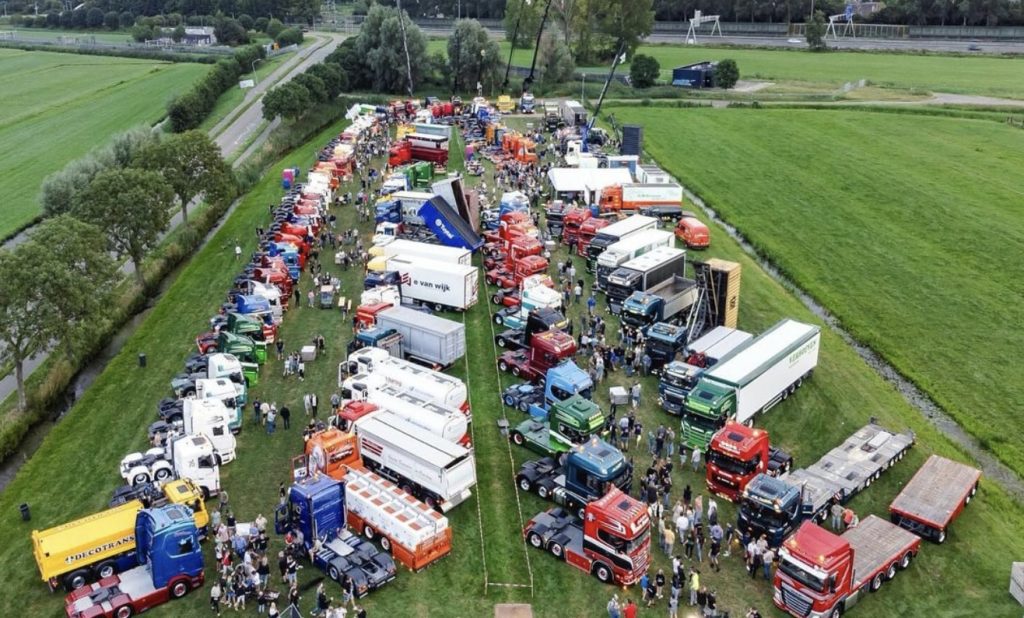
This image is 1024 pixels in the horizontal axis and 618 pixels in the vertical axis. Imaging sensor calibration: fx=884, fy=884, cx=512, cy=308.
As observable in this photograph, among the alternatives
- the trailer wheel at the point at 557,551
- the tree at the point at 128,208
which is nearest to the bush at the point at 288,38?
the tree at the point at 128,208

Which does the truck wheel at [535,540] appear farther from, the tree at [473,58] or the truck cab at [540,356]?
the tree at [473,58]

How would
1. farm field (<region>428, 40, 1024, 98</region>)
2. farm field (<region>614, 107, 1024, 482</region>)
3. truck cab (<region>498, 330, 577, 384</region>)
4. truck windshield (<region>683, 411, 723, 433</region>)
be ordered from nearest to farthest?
truck windshield (<region>683, 411, 723, 433</region>) → truck cab (<region>498, 330, 577, 384</region>) → farm field (<region>614, 107, 1024, 482</region>) → farm field (<region>428, 40, 1024, 98</region>)

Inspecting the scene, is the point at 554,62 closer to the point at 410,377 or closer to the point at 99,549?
the point at 410,377

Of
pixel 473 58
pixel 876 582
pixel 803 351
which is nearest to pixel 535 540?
pixel 876 582

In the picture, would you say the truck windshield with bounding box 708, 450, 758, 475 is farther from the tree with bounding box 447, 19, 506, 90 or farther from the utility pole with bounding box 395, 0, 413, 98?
the tree with bounding box 447, 19, 506, 90

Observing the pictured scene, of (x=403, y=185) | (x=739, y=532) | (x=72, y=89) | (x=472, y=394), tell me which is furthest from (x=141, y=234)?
(x=72, y=89)

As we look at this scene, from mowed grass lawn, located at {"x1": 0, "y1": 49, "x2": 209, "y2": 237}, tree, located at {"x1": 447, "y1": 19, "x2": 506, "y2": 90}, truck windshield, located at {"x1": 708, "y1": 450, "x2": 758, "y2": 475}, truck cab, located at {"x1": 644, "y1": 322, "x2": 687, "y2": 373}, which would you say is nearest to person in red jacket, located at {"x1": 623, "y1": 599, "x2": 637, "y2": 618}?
truck windshield, located at {"x1": 708, "y1": 450, "x2": 758, "y2": 475}

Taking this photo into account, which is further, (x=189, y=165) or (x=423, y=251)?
(x=189, y=165)
